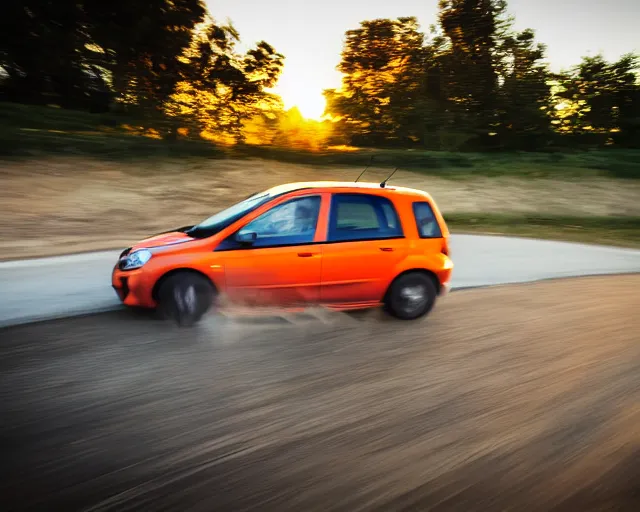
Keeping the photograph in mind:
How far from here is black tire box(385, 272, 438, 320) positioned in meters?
6.91

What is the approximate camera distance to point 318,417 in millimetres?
4211

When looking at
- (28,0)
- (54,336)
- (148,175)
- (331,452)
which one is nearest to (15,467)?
(331,452)

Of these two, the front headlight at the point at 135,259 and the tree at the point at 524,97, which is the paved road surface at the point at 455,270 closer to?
the front headlight at the point at 135,259

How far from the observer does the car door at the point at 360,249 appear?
6.61 metres

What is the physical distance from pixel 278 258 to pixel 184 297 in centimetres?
103

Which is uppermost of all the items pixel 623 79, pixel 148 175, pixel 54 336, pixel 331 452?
pixel 623 79

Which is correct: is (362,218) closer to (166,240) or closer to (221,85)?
(166,240)

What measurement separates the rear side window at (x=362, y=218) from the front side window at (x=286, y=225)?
0.22m

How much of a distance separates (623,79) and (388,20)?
15.9 m

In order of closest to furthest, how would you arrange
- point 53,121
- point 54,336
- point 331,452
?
point 331,452 < point 54,336 < point 53,121

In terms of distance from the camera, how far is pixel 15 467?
11.3 feet

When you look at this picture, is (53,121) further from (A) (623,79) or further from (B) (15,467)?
(A) (623,79)

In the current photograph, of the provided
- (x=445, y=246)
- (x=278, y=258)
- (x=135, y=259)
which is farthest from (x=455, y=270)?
(x=135, y=259)

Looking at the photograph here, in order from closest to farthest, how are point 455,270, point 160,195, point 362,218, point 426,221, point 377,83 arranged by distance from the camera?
1. point 362,218
2. point 426,221
3. point 455,270
4. point 160,195
5. point 377,83
